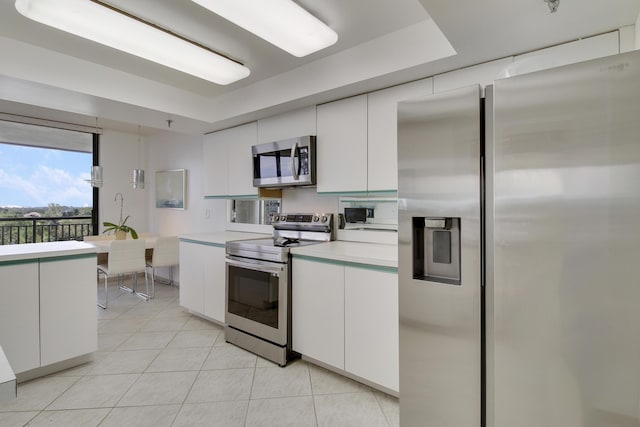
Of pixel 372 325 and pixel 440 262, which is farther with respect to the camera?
pixel 372 325

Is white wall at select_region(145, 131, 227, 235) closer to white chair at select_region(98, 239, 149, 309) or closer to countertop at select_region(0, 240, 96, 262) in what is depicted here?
white chair at select_region(98, 239, 149, 309)

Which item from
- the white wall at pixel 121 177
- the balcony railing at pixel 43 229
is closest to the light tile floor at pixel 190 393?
the balcony railing at pixel 43 229

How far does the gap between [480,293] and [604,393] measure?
0.46 meters

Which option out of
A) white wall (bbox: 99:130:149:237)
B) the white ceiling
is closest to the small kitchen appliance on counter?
the white ceiling

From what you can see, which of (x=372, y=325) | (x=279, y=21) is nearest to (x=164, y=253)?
(x=372, y=325)

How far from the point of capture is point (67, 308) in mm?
2359

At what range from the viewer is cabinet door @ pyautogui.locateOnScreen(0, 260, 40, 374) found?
6.83ft

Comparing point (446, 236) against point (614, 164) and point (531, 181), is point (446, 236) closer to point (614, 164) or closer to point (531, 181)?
point (531, 181)

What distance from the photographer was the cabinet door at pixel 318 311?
2.19m

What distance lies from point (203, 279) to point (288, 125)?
182 cm

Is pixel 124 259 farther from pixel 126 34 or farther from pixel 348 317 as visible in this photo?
pixel 348 317

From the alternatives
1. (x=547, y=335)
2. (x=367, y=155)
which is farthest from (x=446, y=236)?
(x=367, y=155)

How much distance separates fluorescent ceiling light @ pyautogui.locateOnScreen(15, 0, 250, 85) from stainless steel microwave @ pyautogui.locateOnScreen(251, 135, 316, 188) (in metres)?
0.76

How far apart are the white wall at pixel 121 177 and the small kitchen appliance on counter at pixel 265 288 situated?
3467 millimetres
